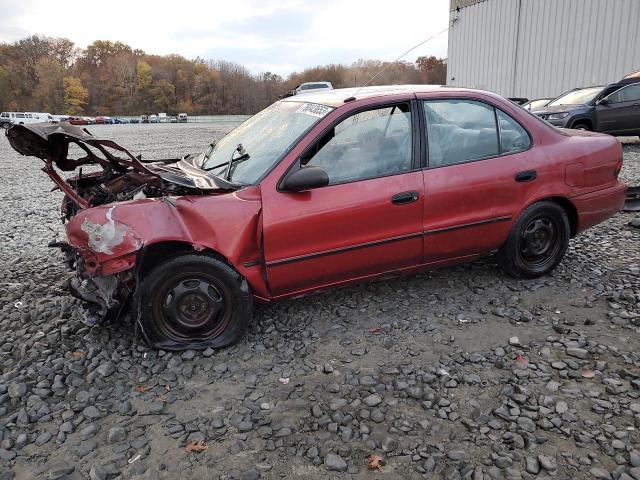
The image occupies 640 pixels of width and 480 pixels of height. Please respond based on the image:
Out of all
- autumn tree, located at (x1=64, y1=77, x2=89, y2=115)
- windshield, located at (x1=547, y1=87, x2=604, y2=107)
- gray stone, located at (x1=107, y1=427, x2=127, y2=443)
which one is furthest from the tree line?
gray stone, located at (x1=107, y1=427, x2=127, y2=443)

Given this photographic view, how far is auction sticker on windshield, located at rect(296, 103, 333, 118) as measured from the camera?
11.3ft

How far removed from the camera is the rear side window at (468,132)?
363 centimetres

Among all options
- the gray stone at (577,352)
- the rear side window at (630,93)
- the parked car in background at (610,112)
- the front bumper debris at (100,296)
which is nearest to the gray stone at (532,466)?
the gray stone at (577,352)

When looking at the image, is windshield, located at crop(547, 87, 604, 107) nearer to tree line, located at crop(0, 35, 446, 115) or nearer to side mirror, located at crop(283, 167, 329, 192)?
side mirror, located at crop(283, 167, 329, 192)

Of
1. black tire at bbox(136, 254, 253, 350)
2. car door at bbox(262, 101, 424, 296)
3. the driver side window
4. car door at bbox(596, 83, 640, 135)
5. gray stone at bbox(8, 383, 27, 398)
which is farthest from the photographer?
car door at bbox(596, 83, 640, 135)

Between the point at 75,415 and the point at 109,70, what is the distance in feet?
387

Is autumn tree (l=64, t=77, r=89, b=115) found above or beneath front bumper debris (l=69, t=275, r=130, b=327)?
above

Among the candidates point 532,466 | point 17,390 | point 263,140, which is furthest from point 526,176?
point 17,390

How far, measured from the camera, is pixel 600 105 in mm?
11477

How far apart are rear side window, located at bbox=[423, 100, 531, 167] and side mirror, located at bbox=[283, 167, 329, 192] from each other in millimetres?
932

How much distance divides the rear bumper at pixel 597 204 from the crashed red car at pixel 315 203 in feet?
0.06

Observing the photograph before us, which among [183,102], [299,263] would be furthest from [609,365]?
[183,102]

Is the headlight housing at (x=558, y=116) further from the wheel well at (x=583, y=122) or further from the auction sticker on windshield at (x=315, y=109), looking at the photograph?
the auction sticker on windshield at (x=315, y=109)

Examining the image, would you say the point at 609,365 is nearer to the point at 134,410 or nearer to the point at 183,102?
the point at 134,410
